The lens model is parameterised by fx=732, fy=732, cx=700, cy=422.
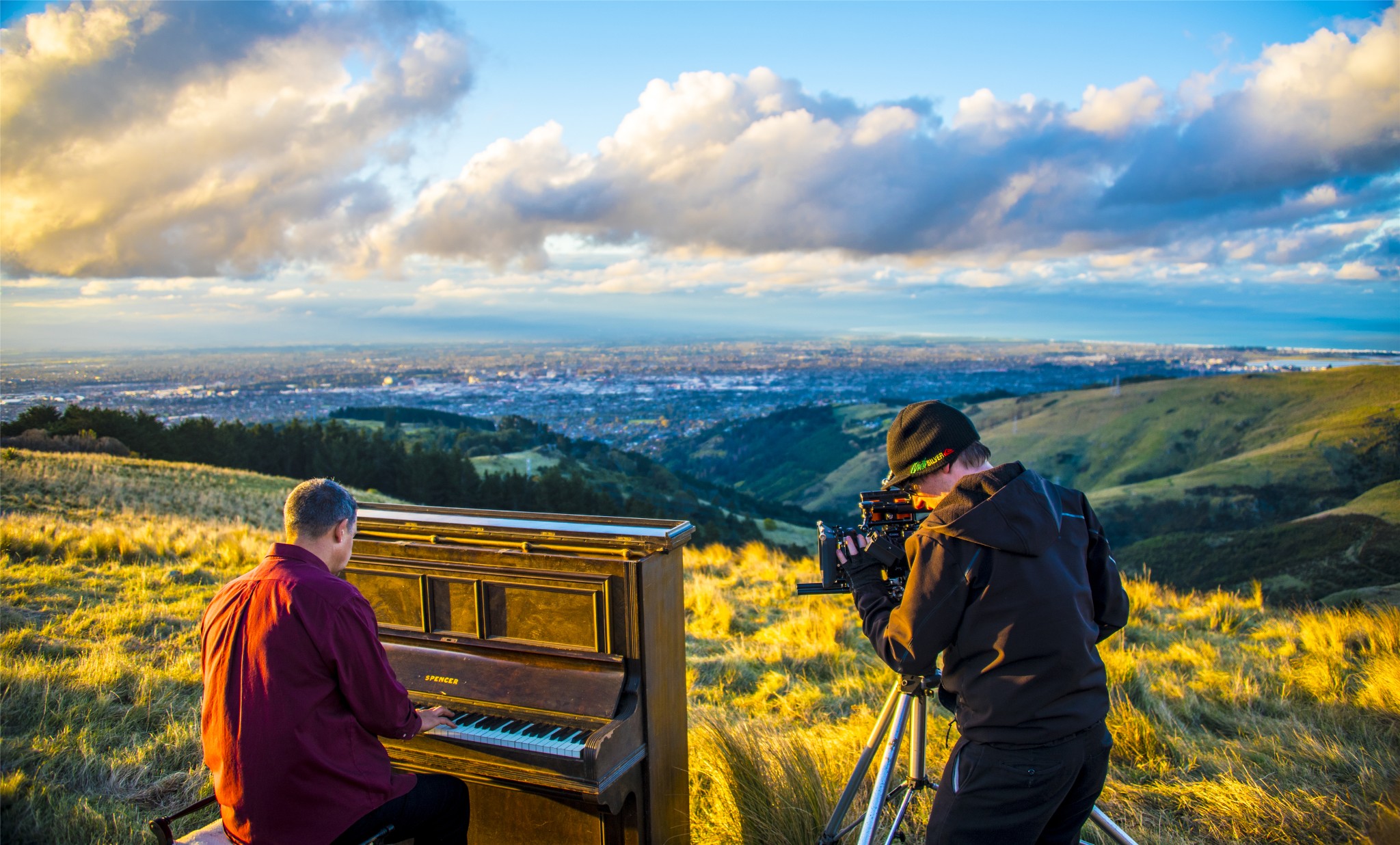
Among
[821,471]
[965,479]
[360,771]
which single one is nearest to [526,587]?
[360,771]

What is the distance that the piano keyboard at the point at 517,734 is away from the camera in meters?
2.94

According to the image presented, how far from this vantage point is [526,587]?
339 centimetres

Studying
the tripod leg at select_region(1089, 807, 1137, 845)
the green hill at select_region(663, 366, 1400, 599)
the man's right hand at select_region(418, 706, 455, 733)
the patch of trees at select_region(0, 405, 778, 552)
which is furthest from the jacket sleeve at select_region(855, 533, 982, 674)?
the patch of trees at select_region(0, 405, 778, 552)

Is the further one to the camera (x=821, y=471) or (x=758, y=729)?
(x=821, y=471)

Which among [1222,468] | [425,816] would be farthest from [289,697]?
[1222,468]

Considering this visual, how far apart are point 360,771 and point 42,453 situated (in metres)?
21.1

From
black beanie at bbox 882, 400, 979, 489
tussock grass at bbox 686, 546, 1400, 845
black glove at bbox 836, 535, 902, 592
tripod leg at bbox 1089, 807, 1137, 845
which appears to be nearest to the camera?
black beanie at bbox 882, 400, 979, 489

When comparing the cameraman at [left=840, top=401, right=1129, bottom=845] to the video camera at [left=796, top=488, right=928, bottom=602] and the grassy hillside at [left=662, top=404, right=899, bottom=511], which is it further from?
the grassy hillside at [left=662, top=404, right=899, bottom=511]

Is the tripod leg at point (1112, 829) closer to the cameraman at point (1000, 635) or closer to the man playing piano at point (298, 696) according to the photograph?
the cameraman at point (1000, 635)

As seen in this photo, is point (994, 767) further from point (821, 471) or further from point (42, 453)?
point (821, 471)

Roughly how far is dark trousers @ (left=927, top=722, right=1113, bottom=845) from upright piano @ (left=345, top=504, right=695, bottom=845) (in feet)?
4.28

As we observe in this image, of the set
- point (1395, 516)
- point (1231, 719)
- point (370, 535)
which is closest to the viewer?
point (370, 535)

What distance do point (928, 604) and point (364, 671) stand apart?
1.88m

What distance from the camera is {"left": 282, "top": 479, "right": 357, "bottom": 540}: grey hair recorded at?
8.56 feet
